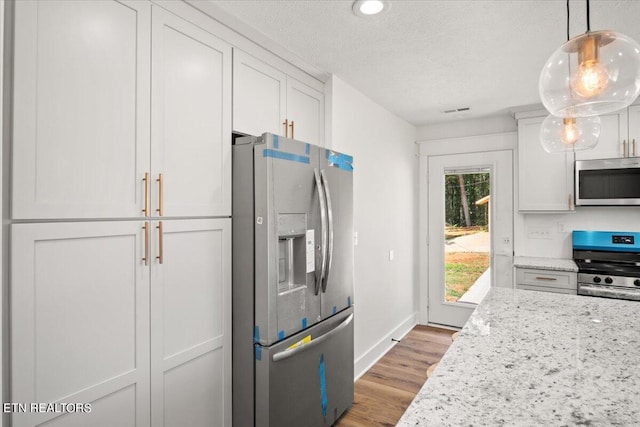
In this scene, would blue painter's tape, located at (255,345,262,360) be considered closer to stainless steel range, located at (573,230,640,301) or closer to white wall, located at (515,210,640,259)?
stainless steel range, located at (573,230,640,301)

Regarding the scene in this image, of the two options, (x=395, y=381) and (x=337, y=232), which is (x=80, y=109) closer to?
(x=337, y=232)

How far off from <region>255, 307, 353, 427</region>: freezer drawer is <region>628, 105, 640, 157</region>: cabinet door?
9.64 feet

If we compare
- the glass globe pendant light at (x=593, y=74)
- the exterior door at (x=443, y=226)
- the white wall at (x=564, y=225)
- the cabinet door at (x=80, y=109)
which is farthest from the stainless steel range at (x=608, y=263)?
the cabinet door at (x=80, y=109)

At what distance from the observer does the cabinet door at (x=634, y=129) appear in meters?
3.13

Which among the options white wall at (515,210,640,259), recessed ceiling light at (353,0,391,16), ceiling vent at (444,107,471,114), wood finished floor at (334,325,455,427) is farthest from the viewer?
ceiling vent at (444,107,471,114)

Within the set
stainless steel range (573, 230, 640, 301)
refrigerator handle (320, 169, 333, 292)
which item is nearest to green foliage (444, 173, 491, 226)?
stainless steel range (573, 230, 640, 301)

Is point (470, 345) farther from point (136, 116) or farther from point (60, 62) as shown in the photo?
point (60, 62)

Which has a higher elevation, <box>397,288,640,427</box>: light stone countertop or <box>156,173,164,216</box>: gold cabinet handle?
<box>156,173,164,216</box>: gold cabinet handle

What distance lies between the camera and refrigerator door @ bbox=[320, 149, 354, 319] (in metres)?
2.17

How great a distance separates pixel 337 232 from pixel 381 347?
1.76 meters

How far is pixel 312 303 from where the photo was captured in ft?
6.78

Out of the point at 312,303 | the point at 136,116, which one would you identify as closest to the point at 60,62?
the point at 136,116

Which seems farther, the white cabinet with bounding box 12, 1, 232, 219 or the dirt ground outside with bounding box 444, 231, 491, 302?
the dirt ground outside with bounding box 444, 231, 491, 302

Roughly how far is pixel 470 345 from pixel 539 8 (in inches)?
67.9
